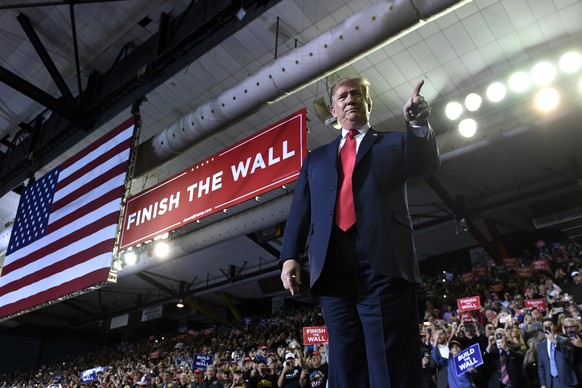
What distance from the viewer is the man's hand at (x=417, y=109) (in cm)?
153

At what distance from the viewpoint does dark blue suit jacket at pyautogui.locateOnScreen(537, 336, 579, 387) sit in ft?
19.6

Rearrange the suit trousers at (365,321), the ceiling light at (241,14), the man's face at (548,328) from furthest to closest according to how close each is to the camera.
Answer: the man's face at (548,328)
the ceiling light at (241,14)
the suit trousers at (365,321)

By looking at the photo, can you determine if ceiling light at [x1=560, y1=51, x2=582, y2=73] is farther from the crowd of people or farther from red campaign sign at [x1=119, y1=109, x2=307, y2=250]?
red campaign sign at [x1=119, y1=109, x2=307, y2=250]

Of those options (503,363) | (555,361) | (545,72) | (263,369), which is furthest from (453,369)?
(545,72)

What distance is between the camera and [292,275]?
63.8 inches

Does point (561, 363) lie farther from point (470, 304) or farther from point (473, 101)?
point (473, 101)

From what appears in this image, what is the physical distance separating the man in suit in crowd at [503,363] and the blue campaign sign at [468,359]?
1.68ft

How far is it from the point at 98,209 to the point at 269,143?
2475 millimetres

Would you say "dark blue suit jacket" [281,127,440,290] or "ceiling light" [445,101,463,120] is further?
"ceiling light" [445,101,463,120]

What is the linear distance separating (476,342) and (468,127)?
3393mm

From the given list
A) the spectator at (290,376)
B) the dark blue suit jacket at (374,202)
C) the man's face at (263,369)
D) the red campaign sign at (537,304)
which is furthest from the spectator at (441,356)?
the dark blue suit jacket at (374,202)

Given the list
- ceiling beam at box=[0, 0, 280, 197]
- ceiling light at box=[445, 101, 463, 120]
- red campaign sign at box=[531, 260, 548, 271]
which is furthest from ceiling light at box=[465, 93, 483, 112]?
red campaign sign at box=[531, 260, 548, 271]

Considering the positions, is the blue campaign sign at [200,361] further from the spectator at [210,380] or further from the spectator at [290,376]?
the spectator at [290,376]

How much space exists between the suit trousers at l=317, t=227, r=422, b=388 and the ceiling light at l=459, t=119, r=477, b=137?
6621 mm
